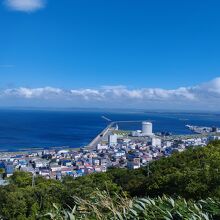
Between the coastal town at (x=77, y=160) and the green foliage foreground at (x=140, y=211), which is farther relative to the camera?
the coastal town at (x=77, y=160)

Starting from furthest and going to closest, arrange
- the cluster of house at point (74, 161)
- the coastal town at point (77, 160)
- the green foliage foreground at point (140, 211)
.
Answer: the cluster of house at point (74, 161) → the coastal town at point (77, 160) → the green foliage foreground at point (140, 211)

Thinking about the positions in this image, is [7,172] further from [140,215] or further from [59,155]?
[140,215]

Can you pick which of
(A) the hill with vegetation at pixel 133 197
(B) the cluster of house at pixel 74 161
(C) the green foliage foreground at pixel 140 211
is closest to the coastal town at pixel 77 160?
(B) the cluster of house at pixel 74 161

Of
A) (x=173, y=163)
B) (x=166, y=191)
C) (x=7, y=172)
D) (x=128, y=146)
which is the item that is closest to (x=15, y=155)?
(x=7, y=172)

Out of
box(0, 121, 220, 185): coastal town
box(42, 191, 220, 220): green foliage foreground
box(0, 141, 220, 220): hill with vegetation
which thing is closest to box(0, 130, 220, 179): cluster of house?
box(0, 121, 220, 185): coastal town

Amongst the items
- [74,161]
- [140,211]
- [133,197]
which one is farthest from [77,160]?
[140,211]

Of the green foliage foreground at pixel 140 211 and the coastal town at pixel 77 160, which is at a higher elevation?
the green foliage foreground at pixel 140 211

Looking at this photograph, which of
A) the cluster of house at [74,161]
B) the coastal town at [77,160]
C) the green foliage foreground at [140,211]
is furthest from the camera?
the cluster of house at [74,161]

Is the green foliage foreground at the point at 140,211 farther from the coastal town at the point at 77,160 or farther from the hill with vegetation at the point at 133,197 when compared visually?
the coastal town at the point at 77,160
